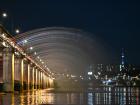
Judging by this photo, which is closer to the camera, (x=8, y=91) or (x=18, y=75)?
(x=8, y=91)

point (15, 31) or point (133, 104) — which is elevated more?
point (15, 31)

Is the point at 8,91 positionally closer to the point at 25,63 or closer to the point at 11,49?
the point at 11,49

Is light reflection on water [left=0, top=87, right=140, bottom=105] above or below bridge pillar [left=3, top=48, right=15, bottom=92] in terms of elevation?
below

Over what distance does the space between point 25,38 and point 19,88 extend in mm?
28264

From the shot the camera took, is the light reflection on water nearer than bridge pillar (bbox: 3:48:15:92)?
Yes

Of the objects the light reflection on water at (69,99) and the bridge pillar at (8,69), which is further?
the bridge pillar at (8,69)

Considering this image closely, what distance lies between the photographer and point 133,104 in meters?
43.0

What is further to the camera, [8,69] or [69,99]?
[8,69]

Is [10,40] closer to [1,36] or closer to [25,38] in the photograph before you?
[1,36]

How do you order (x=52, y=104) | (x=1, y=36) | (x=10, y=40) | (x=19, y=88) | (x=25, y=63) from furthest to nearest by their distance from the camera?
(x=25, y=63) < (x=19, y=88) < (x=10, y=40) < (x=1, y=36) < (x=52, y=104)

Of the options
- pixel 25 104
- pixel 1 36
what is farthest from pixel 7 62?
pixel 25 104

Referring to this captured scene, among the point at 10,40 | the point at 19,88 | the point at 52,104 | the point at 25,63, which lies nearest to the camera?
the point at 52,104

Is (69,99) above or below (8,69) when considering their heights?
below

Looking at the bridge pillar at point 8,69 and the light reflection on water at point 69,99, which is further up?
the bridge pillar at point 8,69
